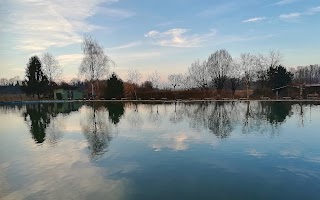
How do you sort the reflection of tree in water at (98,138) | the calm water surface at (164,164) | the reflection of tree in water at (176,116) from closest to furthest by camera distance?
the calm water surface at (164,164) < the reflection of tree in water at (98,138) < the reflection of tree in water at (176,116)

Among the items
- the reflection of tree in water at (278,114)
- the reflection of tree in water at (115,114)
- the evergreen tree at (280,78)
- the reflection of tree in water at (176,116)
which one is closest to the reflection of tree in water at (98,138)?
the reflection of tree in water at (115,114)

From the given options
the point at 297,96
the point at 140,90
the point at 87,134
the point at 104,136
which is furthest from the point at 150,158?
the point at 140,90

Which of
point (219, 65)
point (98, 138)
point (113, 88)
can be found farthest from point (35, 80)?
point (98, 138)

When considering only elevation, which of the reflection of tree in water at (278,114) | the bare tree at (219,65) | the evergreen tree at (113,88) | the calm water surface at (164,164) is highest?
the bare tree at (219,65)

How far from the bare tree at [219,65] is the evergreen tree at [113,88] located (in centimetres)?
1726

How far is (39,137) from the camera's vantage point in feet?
43.1

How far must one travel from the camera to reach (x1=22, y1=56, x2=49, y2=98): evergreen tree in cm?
5122

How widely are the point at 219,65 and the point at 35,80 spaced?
3022cm

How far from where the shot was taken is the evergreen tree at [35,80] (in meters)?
51.2

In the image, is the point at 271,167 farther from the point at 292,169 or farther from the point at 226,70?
the point at 226,70

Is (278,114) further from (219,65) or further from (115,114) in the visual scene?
(219,65)

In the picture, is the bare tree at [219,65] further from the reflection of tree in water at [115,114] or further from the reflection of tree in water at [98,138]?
the reflection of tree in water at [98,138]

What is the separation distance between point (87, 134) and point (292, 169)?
8.54 metres

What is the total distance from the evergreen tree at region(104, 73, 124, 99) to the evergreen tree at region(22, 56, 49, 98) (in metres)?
13.9
